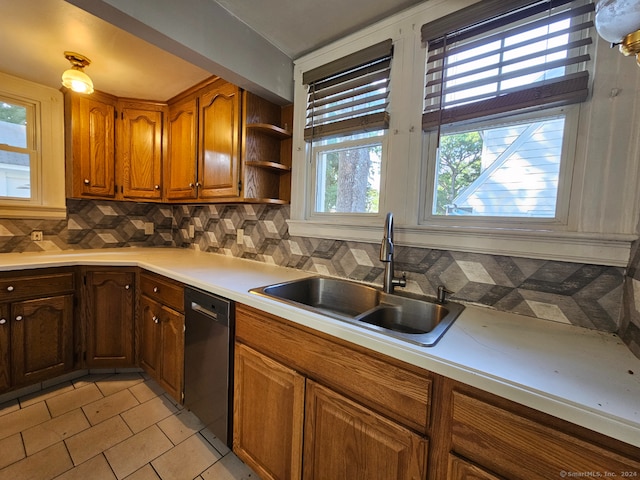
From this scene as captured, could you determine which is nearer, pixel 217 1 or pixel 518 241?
pixel 518 241

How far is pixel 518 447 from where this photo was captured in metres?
0.63

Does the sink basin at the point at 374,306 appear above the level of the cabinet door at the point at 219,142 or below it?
below

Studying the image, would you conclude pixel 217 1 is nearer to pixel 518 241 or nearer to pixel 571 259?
pixel 518 241

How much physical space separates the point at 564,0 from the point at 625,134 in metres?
0.57

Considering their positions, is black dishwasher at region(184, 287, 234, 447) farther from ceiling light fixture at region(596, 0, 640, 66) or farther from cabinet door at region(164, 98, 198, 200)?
ceiling light fixture at region(596, 0, 640, 66)

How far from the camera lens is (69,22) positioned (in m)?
1.37

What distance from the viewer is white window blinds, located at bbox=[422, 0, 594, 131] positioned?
1.02 m

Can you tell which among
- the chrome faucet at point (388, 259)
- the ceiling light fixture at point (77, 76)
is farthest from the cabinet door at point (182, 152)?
the chrome faucet at point (388, 259)

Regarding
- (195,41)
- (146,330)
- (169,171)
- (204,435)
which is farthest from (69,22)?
(204,435)

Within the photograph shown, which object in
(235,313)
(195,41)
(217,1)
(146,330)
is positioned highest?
(217,1)

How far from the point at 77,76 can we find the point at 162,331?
5.31 ft

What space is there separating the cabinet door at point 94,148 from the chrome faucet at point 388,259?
235 cm

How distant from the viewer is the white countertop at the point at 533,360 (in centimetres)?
57

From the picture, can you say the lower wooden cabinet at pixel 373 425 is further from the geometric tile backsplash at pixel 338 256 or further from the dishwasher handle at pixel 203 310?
the geometric tile backsplash at pixel 338 256
